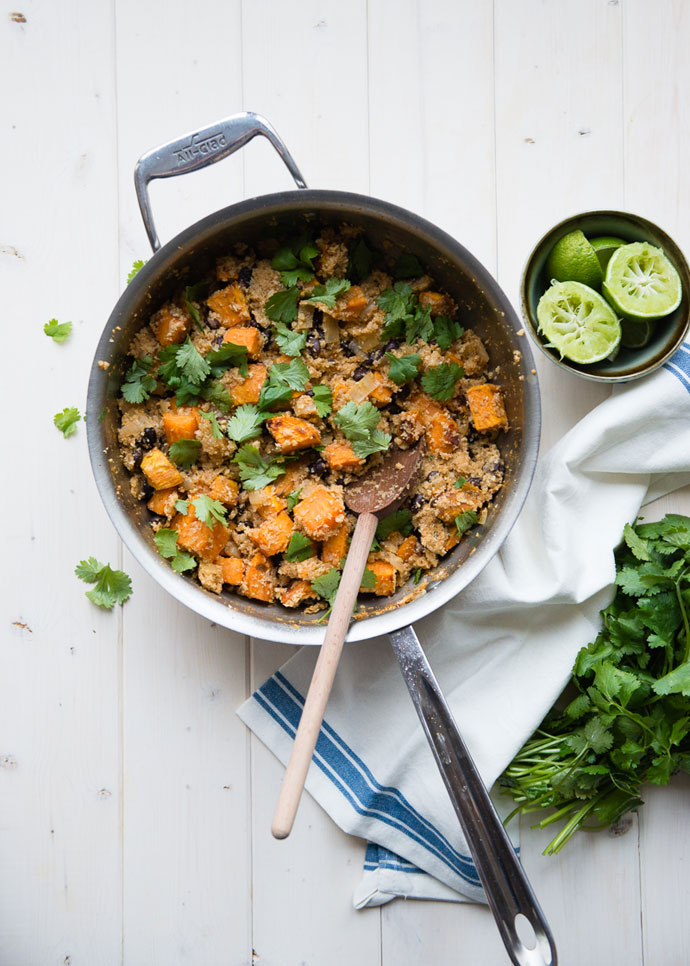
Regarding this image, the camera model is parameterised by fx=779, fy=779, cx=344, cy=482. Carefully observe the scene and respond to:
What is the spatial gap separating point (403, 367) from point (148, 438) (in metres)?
0.69

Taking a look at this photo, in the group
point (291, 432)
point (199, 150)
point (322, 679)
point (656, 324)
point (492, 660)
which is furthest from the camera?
point (492, 660)

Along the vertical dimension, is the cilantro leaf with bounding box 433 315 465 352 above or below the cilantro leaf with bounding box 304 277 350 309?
below

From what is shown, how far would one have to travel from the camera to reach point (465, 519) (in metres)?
1.99

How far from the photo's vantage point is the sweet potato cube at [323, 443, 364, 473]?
6.58 ft

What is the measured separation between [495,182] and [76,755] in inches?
82.6

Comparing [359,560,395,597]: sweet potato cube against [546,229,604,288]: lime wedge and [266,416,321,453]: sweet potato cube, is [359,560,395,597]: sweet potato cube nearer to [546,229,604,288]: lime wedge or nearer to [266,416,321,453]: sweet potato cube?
[266,416,321,453]: sweet potato cube

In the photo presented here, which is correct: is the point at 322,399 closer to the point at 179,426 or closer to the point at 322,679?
the point at 179,426

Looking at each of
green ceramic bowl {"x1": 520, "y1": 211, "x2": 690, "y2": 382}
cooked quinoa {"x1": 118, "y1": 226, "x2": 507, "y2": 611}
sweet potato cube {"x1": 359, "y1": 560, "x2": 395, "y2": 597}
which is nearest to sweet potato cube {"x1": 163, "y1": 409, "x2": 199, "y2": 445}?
cooked quinoa {"x1": 118, "y1": 226, "x2": 507, "y2": 611}

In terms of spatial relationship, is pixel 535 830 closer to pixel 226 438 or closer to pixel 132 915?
pixel 132 915

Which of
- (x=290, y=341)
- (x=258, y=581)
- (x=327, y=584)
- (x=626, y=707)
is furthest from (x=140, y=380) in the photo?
(x=626, y=707)

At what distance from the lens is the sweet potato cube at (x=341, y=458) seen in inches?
79.0

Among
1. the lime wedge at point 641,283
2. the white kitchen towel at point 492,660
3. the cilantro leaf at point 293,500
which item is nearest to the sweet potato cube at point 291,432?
the cilantro leaf at point 293,500

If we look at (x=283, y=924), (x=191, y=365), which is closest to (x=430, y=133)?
(x=191, y=365)

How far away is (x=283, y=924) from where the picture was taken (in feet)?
7.63
